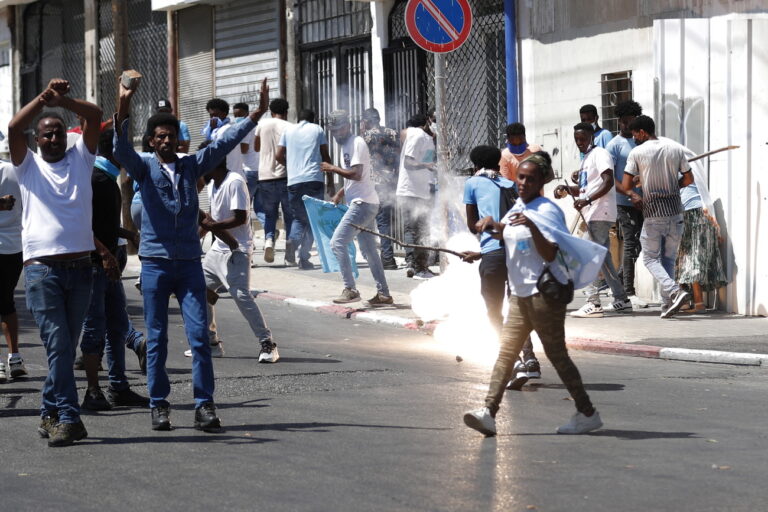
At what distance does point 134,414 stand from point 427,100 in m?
11.2

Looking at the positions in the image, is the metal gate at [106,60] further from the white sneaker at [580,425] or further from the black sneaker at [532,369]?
the white sneaker at [580,425]

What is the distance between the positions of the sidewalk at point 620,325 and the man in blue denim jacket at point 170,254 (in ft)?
12.5

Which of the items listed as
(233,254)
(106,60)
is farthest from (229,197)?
(106,60)

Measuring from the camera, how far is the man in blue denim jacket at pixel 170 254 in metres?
7.82

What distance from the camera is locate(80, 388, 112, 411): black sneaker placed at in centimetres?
859

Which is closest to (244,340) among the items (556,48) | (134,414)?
(134,414)

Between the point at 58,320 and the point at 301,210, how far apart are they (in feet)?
32.2

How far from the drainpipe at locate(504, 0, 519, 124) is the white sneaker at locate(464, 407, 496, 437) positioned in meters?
9.98

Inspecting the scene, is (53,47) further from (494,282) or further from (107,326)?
(494,282)

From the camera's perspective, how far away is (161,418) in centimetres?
779

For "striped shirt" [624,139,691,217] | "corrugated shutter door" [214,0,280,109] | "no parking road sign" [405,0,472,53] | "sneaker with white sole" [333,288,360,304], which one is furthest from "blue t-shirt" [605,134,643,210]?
"corrugated shutter door" [214,0,280,109]

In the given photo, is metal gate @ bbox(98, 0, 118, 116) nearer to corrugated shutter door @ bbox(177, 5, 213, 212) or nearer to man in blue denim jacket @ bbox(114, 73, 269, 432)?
corrugated shutter door @ bbox(177, 5, 213, 212)

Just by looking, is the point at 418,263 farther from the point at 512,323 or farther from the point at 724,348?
the point at 512,323

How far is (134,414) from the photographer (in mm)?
8453
